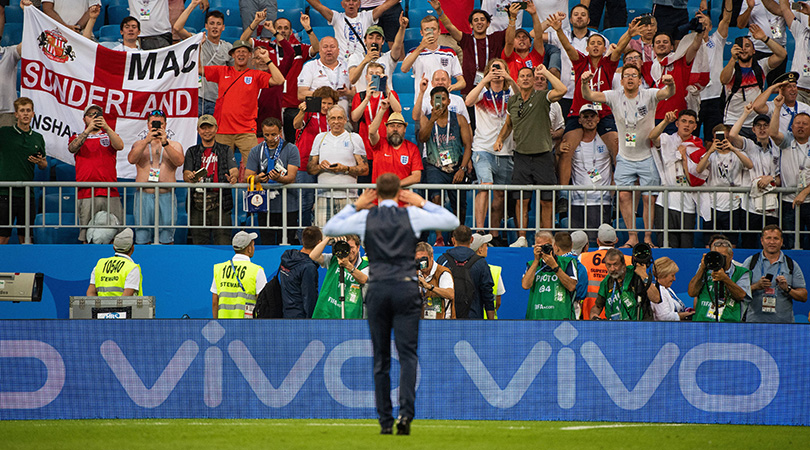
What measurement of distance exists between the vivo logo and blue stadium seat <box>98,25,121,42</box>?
10.2 meters

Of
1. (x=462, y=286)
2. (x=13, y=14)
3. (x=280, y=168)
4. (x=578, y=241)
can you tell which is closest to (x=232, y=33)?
(x=13, y=14)

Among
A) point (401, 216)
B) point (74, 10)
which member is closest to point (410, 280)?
point (401, 216)

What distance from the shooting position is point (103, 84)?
1452 cm

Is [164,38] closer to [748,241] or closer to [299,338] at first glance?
[299,338]

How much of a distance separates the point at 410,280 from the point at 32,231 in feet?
28.9

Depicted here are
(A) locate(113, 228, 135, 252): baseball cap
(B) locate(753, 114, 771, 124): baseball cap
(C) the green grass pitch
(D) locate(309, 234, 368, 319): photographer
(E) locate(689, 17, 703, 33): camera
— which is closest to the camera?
(C) the green grass pitch

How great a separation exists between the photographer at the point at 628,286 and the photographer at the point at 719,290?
593 mm

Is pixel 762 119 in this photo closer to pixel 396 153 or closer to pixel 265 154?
pixel 396 153

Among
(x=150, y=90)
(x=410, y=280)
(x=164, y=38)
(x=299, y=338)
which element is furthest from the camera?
(x=164, y=38)

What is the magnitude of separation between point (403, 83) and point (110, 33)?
5.33 m

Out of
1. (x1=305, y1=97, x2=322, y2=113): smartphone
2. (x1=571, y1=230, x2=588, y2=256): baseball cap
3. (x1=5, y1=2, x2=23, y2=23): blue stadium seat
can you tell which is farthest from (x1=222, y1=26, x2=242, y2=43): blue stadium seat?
(x1=571, y1=230, x2=588, y2=256): baseball cap

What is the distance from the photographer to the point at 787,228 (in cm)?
1348

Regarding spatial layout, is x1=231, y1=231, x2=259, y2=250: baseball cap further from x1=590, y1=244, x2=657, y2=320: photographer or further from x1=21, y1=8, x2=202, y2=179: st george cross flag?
x1=590, y1=244, x2=657, y2=320: photographer

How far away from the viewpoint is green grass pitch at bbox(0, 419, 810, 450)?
7.72 m
